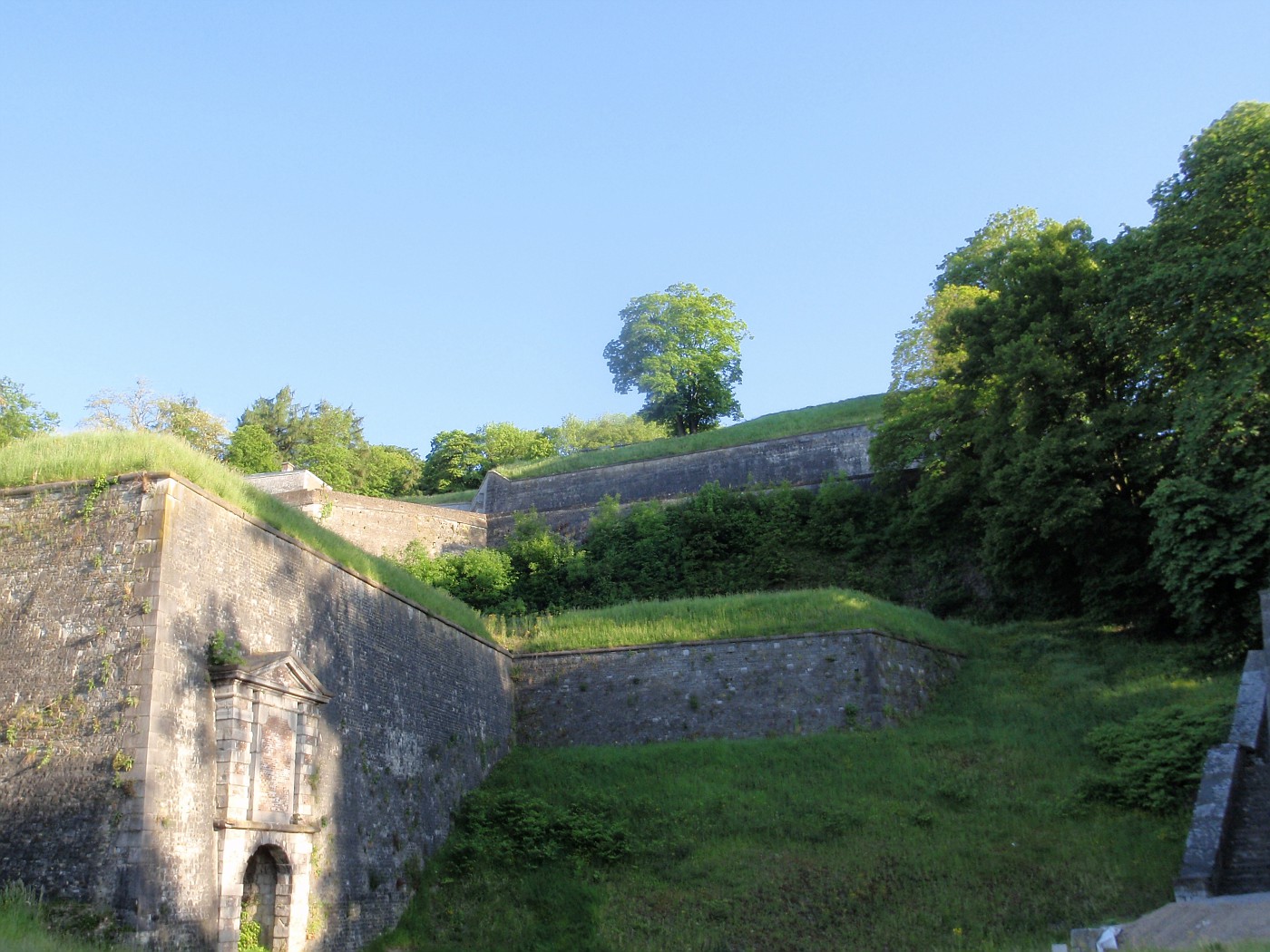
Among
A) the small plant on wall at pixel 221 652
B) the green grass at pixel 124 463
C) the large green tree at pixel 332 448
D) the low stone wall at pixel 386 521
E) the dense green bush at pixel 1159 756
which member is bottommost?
the dense green bush at pixel 1159 756

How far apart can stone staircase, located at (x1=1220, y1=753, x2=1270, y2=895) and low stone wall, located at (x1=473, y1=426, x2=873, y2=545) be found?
19277 millimetres

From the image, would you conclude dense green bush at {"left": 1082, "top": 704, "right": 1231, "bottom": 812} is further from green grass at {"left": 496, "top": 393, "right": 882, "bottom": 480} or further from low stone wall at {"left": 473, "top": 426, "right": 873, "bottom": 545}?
green grass at {"left": 496, "top": 393, "right": 882, "bottom": 480}

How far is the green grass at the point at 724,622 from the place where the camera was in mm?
23250

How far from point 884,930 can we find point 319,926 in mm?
7219

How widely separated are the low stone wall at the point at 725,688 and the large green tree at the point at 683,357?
96.6ft

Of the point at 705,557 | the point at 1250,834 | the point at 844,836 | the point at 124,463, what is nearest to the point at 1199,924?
the point at 1250,834

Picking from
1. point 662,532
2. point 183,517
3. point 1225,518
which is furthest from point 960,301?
point 183,517

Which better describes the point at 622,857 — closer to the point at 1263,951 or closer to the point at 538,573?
the point at 1263,951

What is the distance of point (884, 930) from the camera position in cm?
1448

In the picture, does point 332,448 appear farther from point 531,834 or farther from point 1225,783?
point 1225,783

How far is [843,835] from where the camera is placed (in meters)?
17.1

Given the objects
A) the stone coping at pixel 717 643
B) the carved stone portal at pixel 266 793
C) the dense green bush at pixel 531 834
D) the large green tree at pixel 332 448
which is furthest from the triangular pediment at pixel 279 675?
the large green tree at pixel 332 448

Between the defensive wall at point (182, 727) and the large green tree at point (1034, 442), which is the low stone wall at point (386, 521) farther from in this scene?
the defensive wall at point (182, 727)

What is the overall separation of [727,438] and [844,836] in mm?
23032
